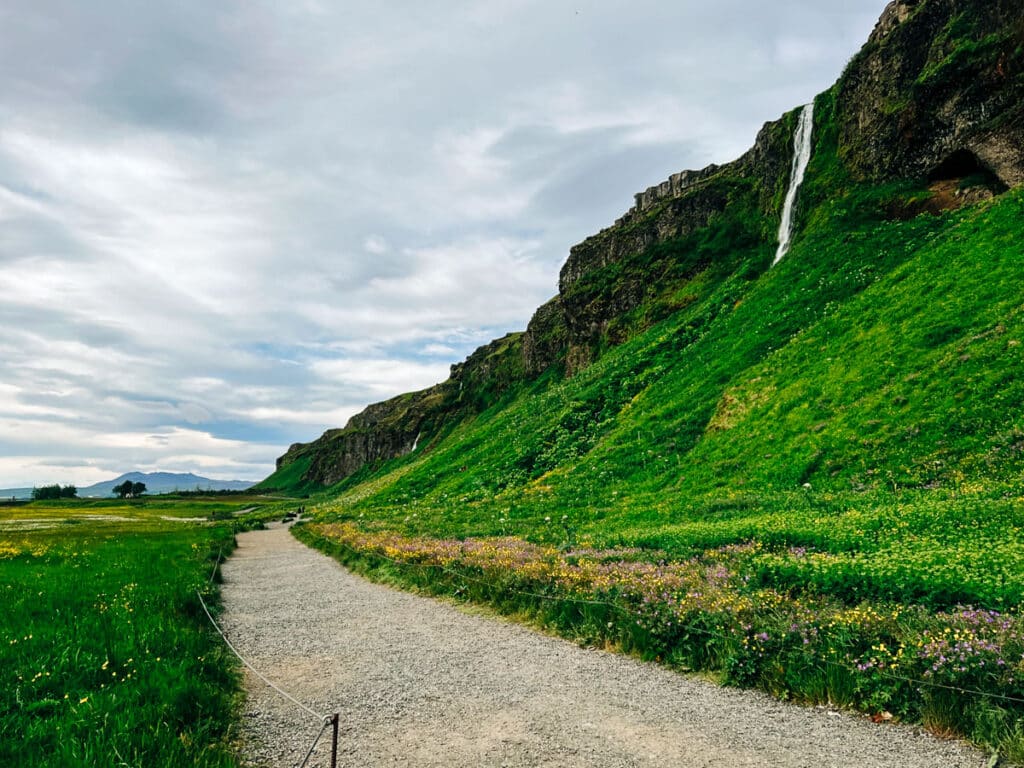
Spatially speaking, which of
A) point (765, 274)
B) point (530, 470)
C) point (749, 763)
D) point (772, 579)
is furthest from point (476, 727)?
point (765, 274)

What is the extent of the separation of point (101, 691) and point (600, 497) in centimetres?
2681

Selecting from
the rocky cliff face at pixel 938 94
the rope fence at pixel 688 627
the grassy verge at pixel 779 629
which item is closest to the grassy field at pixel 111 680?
the rope fence at pixel 688 627

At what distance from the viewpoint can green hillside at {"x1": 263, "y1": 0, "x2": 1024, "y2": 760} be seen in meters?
9.41

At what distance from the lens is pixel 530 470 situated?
44.9 m

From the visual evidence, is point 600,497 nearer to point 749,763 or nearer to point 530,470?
point 530,470

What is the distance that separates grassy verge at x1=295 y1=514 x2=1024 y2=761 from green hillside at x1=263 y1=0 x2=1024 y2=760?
48 mm

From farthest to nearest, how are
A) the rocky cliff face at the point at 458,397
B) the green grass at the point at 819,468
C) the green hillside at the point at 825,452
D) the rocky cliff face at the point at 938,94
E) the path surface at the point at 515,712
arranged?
the rocky cliff face at the point at 458,397, the rocky cliff face at the point at 938,94, the green hillside at the point at 825,452, the green grass at the point at 819,468, the path surface at the point at 515,712

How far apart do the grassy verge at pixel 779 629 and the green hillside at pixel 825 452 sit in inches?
1.9

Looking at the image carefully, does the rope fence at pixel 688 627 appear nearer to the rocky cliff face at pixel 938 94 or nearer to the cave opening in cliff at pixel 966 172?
the rocky cliff face at pixel 938 94

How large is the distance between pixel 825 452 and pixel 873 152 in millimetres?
43276

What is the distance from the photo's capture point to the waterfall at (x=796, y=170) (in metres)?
59.9

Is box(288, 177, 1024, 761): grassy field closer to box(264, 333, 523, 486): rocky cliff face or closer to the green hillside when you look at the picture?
the green hillside

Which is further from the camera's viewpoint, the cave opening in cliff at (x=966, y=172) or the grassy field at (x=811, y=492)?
the cave opening in cliff at (x=966, y=172)

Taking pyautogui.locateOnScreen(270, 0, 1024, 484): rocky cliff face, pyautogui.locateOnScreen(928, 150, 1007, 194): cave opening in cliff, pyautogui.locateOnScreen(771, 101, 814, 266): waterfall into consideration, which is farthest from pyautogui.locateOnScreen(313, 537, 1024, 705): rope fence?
pyautogui.locateOnScreen(771, 101, 814, 266): waterfall
